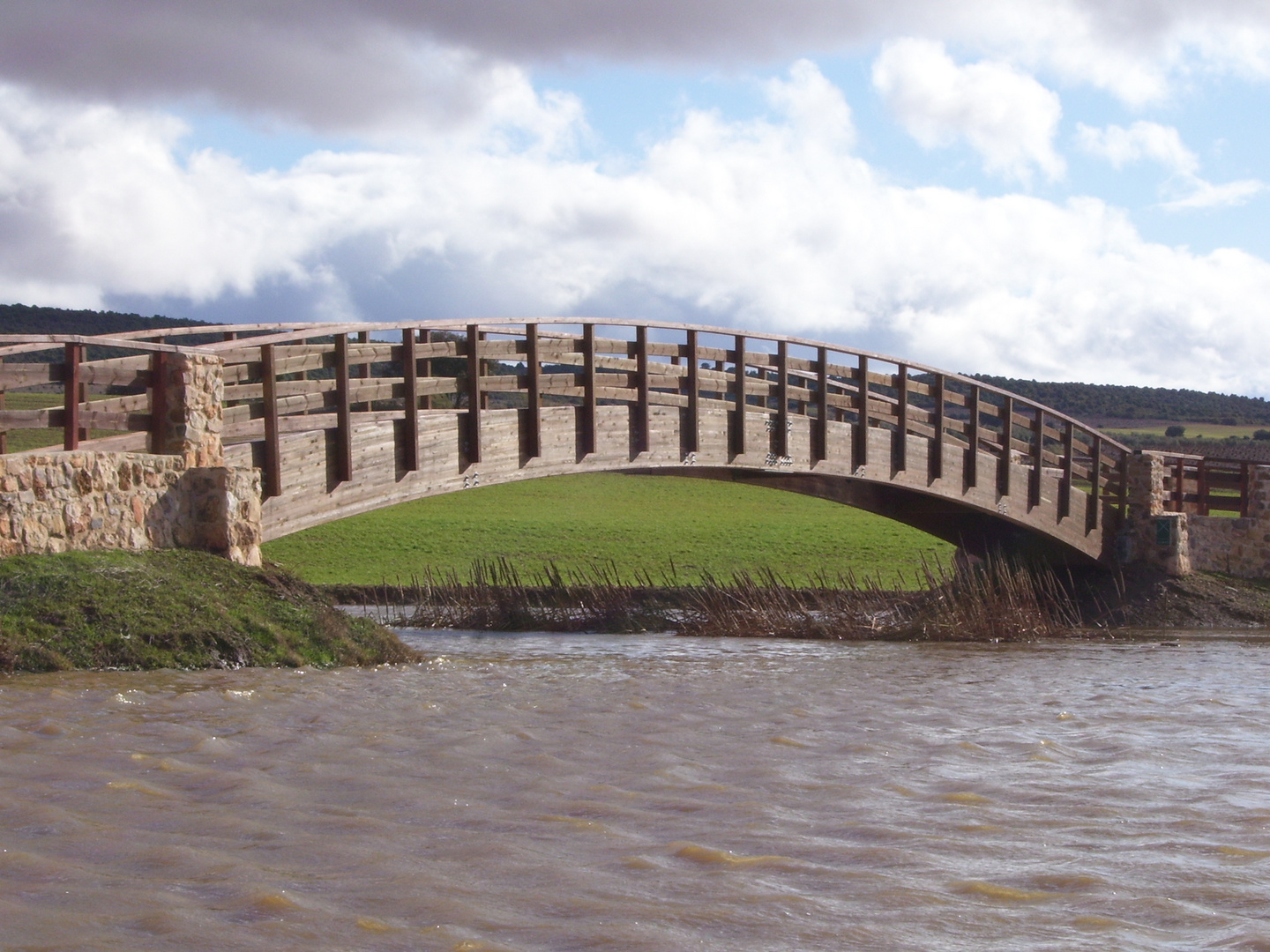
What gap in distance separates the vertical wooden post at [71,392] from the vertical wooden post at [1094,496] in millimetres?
20038

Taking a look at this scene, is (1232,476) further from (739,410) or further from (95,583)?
(95,583)

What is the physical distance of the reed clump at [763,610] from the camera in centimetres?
1880

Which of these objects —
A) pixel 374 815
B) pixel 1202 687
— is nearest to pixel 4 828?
pixel 374 815

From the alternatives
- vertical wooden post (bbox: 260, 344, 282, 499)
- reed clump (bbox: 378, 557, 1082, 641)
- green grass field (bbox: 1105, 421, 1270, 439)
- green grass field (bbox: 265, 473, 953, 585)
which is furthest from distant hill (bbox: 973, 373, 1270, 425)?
vertical wooden post (bbox: 260, 344, 282, 499)

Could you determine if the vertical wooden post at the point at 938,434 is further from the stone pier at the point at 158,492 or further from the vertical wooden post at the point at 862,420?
the stone pier at the point at 158,492

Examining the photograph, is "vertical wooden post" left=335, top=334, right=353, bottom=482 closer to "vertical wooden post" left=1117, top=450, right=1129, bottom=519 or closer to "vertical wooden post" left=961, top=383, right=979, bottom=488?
"vertical wooden post" left=961, top=383, right=979, bottom=488

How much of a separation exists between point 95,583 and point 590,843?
245 inches

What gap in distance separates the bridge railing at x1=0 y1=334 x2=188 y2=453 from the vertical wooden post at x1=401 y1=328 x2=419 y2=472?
11.9 feet

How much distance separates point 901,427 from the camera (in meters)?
22.5

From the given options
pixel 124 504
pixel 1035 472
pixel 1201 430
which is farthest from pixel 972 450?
pixel 1201 430

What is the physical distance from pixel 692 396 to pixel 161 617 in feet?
33.4

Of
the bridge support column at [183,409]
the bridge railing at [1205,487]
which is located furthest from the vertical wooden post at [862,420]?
the bridge support column at [183,409]

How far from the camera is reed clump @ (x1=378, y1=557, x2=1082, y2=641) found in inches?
740

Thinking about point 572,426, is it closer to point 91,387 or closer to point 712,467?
point 712,467
